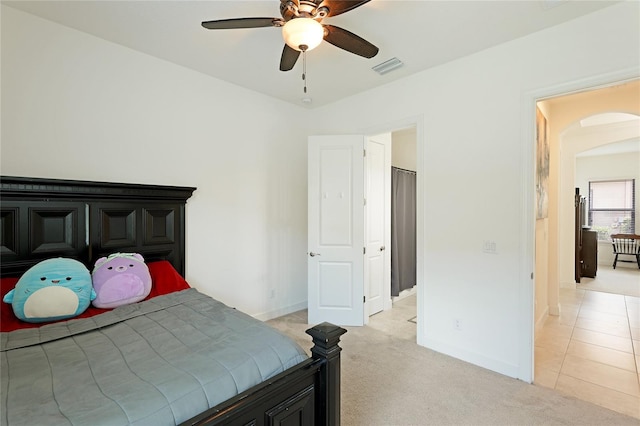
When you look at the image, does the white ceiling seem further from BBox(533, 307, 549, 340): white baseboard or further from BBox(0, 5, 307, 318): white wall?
BBox(533, 307, 549, 340): white baseboard

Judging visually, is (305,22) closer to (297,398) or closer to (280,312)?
(297,398)

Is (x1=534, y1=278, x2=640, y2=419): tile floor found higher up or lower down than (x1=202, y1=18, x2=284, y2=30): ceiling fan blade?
lower down

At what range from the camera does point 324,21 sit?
227 centimetres

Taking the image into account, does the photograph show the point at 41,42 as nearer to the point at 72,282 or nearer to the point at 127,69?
the point at 127,69

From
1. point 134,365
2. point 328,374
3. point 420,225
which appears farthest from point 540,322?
point 134,365

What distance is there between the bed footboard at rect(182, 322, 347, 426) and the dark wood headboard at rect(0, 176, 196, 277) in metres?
1.94

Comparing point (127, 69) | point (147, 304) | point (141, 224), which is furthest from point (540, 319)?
point (127, 69)

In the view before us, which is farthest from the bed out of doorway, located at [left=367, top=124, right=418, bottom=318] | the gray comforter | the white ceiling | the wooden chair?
the wooden chair

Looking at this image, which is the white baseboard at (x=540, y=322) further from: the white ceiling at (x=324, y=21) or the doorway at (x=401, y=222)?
the white ceiling at (x=324, y=21)

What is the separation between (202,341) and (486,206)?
8.17ft

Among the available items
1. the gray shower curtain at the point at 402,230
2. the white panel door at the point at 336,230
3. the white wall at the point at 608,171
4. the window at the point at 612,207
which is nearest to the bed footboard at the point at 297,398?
the white panel door at the point at 336,230

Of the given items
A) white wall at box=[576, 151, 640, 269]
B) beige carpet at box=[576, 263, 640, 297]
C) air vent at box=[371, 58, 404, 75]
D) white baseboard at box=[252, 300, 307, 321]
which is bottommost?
beige carpet at box=[576, 263, 640, 297]

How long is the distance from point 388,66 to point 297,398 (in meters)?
2.90

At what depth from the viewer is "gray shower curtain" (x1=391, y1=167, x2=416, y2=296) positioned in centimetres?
440
